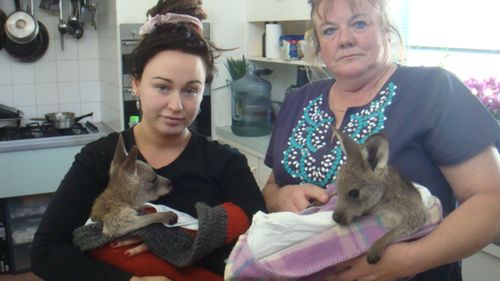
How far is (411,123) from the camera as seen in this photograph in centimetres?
120

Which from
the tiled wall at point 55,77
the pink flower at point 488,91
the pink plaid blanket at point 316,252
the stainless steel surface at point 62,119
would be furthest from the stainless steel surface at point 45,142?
the pink plaid blanket at point 316,252

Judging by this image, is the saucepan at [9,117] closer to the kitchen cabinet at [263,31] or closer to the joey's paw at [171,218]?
the kitchen cabinet at [263,31]

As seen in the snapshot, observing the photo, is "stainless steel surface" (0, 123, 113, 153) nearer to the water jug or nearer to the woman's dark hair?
the water jug

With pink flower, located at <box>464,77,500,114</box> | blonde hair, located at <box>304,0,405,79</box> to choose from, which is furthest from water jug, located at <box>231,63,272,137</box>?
blonde hair, located at <box>304,0,405,79</box>

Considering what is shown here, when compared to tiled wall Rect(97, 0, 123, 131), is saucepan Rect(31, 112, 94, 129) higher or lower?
lower

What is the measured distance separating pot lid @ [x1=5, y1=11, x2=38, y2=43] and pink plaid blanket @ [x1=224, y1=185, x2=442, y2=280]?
2.91 metres

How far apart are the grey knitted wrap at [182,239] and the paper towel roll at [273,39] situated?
7.29 feet

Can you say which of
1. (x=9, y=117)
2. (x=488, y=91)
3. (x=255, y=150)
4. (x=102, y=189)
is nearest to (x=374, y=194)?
(x=102, y=189)

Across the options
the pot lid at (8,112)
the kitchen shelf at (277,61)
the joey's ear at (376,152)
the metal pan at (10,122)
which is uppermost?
the kitchen shelf at (277,61)

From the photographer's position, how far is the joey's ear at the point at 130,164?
1.23m

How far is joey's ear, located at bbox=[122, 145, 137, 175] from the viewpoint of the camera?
1227 mm

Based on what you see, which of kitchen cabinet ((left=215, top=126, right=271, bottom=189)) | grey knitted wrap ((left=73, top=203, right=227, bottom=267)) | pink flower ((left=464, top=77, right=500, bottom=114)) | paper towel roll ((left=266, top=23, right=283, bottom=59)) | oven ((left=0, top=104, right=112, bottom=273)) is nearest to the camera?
grey knitted wrap ((left=73, top=203, right=227, bottom=267))

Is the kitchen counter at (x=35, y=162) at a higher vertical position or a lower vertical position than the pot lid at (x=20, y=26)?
lower

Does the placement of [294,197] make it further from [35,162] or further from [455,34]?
[35,162]
